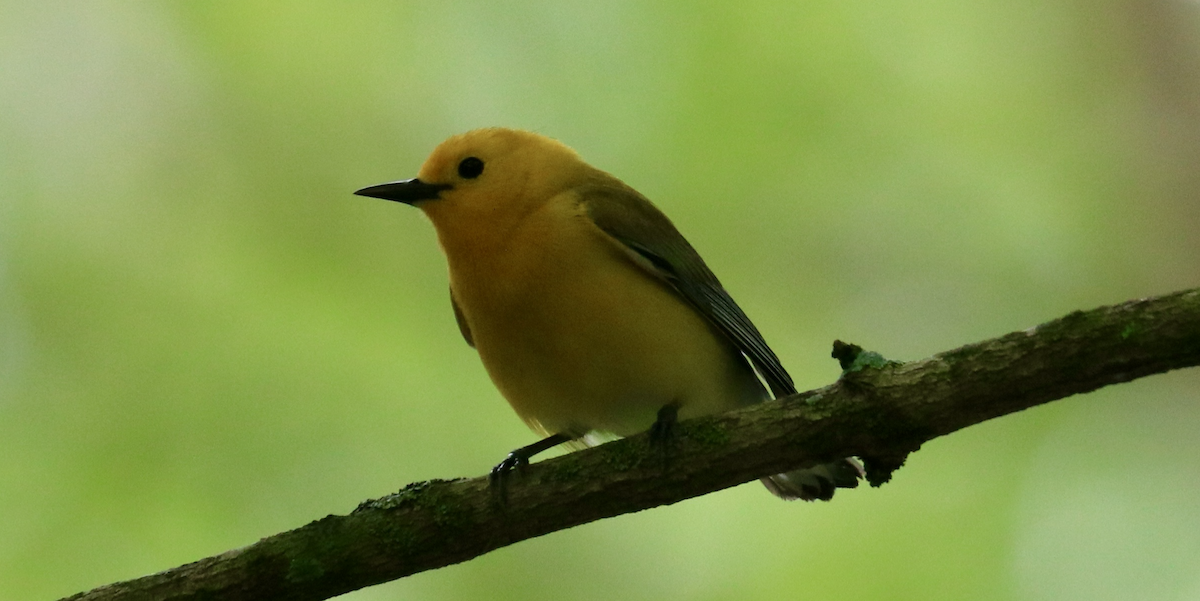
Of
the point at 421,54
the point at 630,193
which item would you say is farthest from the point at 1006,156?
the point at 421,54

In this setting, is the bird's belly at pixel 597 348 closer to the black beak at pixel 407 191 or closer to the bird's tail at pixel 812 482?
the bird's tail at pixel 812 482

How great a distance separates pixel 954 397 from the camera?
3.52 m

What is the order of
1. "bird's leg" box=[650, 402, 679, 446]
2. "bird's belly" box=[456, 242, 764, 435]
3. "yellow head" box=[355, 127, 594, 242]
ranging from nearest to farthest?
"bird's leg" box=[650, 402, 679, 446] < "bird's belly" box=[456, 242, 764, 435] < "yellow head" box=[355, 127, 594, 242]

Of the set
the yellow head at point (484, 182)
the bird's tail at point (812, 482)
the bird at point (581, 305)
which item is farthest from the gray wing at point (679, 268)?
the bird's tail at point (812, 482)

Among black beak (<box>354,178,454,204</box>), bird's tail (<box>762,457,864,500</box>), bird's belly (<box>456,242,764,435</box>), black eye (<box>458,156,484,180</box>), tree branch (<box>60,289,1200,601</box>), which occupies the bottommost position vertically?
tree branch (<box>60,289,1200,601</box>)

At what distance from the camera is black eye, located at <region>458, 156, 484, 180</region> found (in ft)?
17.4

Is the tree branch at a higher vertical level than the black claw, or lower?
lower

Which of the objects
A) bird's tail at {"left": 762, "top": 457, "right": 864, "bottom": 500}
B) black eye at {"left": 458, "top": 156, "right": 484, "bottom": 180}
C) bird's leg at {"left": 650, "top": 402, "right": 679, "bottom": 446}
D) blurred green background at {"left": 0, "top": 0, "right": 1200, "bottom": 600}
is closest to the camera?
bird's leg at {"left": 650, "top": 402, "right": 679, "bottom": 446}

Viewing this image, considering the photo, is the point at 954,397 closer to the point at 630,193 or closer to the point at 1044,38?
the point at 630,193

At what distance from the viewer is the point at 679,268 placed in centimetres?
493

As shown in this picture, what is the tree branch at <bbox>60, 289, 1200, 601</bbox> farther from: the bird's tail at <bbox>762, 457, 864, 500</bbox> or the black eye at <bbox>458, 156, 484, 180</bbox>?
the black eye at <bbox>458, 156, 484, 180</bbox>

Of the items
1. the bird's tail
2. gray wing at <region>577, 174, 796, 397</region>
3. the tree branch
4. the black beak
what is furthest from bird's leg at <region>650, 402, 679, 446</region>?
the black beak

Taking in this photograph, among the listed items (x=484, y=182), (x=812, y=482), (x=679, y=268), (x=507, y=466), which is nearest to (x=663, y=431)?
(x=507, y=466)

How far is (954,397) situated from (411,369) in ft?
12.2
